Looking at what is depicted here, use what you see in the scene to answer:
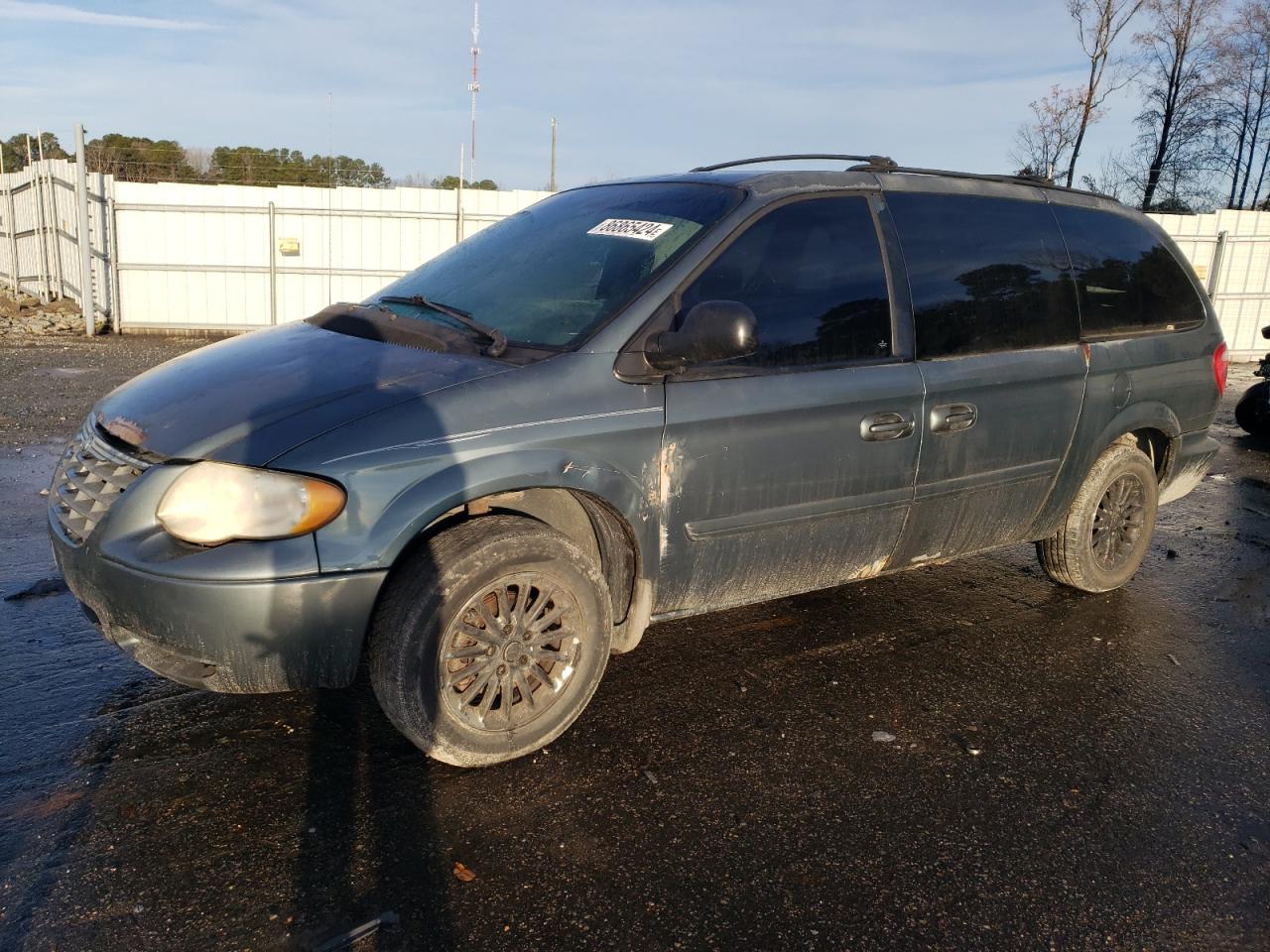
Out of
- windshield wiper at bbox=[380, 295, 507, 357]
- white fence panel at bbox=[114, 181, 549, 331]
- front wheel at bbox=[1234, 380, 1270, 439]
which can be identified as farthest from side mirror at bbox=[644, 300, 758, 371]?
white fence panel at bbox=[114, 181, 549, 331]

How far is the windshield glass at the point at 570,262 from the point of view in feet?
10.8

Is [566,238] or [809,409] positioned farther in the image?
[566,238]

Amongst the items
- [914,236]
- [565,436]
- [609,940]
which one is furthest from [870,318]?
[609,940]

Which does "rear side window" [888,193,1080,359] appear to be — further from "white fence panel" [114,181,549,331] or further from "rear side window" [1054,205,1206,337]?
"white fence panel" [114,181,549,331]

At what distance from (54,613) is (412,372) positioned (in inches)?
87.0

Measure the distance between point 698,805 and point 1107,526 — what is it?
9.58ft

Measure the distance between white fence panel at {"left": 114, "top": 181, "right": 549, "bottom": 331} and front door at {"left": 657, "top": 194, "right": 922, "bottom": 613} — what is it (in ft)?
41.1

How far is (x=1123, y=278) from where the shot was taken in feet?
15.1

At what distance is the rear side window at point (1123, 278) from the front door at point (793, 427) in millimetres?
1283

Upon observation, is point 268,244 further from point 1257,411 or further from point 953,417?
point 953,417

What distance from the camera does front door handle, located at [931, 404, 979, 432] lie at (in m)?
3.77

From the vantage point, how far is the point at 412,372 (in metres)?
3.00

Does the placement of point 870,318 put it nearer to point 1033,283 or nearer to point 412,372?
point 1033,283

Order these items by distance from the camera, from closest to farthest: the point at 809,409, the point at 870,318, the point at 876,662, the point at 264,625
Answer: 1. the point at 264,625
2. the point at 809,409
3. the point at 870,318
4. the point at 876,662
